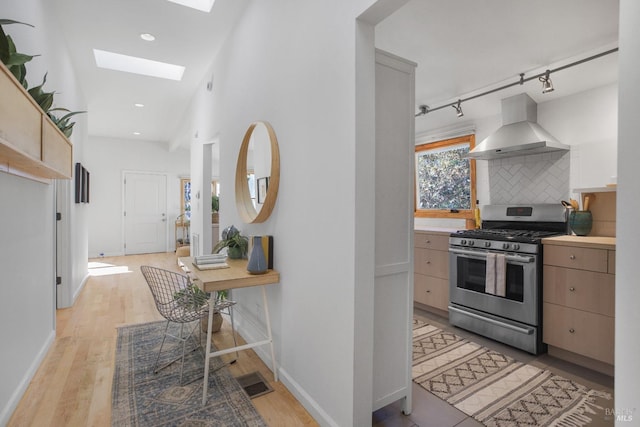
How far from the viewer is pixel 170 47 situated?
12.1ft

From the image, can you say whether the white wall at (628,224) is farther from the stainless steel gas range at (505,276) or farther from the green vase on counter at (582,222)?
the green vase on counter at (582,222)

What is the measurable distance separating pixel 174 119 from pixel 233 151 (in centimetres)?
384

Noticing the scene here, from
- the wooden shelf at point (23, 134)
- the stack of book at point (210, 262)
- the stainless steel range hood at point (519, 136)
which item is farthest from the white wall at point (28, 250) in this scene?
the stainless steel range hood at point (519, 136)

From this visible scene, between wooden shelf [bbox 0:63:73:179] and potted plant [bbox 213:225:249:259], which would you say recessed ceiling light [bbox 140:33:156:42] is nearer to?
wooden shelf [bbox 0:63:73:179]

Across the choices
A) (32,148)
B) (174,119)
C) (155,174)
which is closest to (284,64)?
(32,148)

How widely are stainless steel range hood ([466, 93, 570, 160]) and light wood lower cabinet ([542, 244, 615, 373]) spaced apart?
3.23ft

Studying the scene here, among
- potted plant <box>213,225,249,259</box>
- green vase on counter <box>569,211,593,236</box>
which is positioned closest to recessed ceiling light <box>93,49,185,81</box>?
potted plant <box>213,225,249,259</box>

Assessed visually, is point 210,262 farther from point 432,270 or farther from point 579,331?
point 579,331

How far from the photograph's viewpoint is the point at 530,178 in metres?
3.43

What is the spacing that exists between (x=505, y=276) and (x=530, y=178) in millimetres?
1217

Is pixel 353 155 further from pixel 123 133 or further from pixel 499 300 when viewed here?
pixel 123 133

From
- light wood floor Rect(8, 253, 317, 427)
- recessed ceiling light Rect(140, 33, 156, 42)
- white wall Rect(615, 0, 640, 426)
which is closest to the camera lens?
white wall Rect(615, 0, 640, 426)

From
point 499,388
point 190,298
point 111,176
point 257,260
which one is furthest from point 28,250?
point 111,176

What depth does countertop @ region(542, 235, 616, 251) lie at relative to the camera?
2.38 meters
